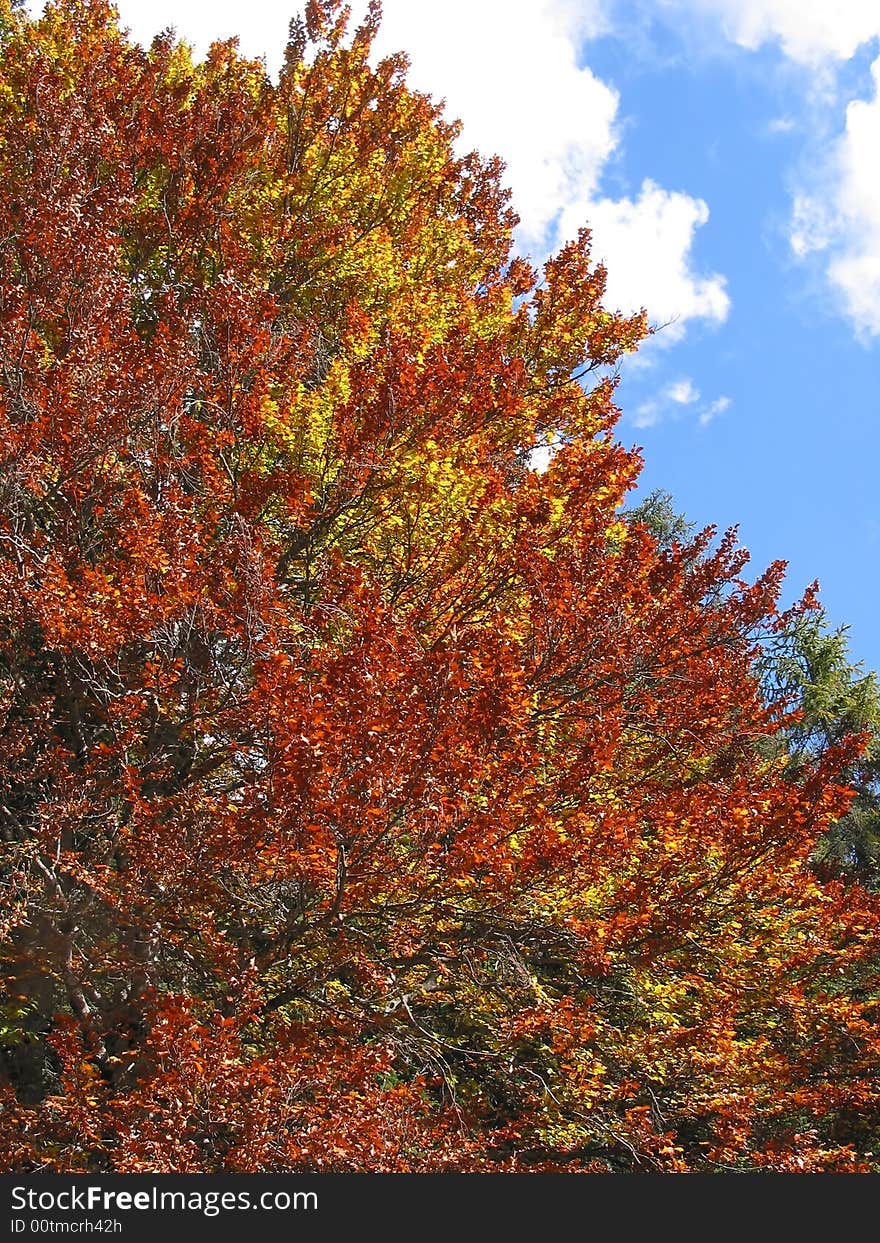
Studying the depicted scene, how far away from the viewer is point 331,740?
5.59m

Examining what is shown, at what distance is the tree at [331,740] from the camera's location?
20.0 ft

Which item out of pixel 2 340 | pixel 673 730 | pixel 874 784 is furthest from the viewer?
pixel 874 784

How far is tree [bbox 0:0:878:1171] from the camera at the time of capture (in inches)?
240

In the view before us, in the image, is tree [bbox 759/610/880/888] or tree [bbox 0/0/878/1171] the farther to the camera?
tree [bbox 759/610/880/888]

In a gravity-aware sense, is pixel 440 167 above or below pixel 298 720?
above

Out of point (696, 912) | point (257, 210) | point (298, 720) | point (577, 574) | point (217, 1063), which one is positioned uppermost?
point (257, 210)

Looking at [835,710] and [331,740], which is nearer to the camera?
[331,740]

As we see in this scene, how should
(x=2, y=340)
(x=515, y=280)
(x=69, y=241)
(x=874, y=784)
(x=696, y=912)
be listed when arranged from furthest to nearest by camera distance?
(x=874, y=784), (x=515, y=280), (x=696, y=912), (x=69, y=241), (x=2, y=340)

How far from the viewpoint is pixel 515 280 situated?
589 inches

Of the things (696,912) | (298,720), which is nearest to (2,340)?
(298,720)

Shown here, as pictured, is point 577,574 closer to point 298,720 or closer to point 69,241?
point 298,720

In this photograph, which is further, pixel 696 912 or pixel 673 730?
pixel 673 730

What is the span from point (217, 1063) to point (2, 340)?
18.9 ft

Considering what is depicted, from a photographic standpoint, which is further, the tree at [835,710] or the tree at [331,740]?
the tree at [835,710]
